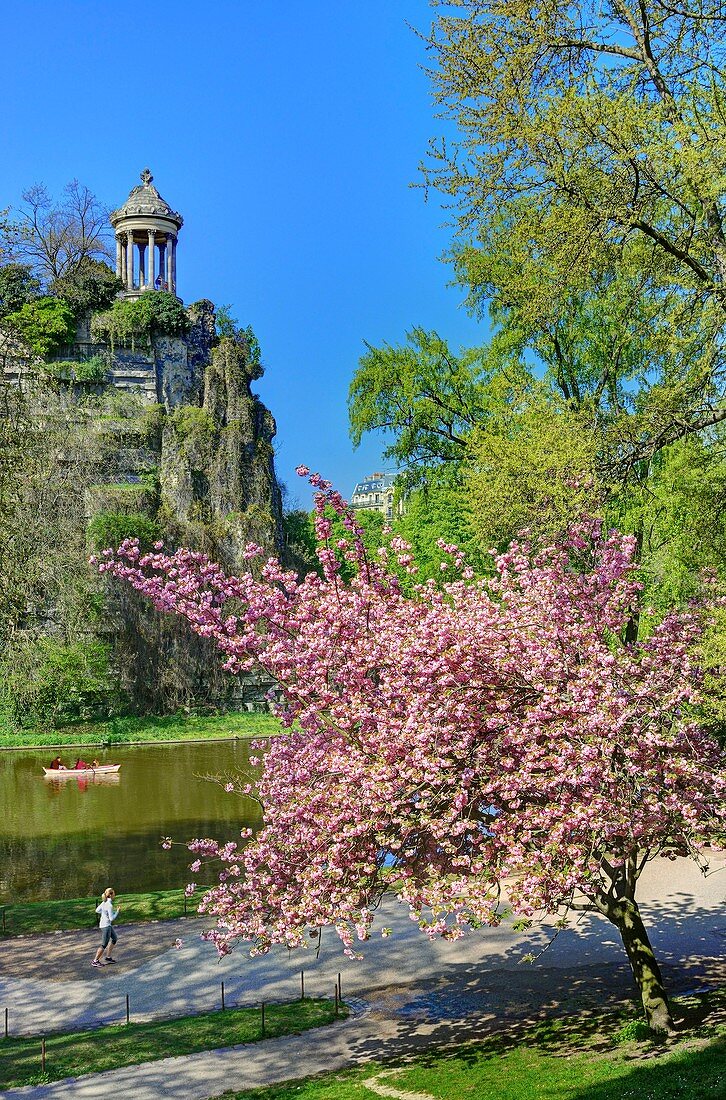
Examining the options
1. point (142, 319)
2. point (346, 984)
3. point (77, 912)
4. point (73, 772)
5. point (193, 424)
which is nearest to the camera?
point (346, 984)

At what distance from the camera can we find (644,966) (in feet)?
38.8

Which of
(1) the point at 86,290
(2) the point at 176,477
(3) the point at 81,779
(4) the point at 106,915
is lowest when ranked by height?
(4) the point at 106,915

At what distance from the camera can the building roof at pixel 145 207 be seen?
65812 mm

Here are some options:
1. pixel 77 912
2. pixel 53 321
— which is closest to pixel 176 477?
pixel 53 321

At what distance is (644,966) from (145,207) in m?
63.0

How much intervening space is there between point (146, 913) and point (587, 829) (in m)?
12.1

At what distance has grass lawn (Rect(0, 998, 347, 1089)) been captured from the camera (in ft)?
39.2

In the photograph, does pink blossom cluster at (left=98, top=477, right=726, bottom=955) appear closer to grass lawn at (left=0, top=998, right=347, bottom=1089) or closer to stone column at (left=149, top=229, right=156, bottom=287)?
grass lawn at (left=0, top=998, right=347, bottom=1089)

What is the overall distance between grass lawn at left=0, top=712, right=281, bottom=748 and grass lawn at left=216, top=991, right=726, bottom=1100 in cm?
3315

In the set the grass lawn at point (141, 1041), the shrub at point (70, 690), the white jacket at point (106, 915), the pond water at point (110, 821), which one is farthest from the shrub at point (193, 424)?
the grass lawn at point (141, 1041)

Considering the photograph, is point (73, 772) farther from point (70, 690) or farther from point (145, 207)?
point (145, 207)

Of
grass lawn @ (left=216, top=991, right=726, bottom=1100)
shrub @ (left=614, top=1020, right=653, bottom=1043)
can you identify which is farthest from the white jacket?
shrub @ (left=614, top=1020, right=653, bottom=1043)

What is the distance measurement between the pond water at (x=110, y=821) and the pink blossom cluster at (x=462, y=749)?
6000 mm

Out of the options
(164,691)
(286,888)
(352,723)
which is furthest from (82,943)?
(164,691)
